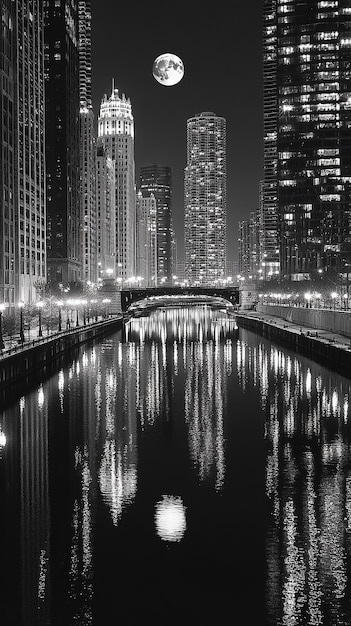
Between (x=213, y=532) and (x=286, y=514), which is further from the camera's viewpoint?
(x=286, y=514)

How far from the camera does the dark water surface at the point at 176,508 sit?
55.2 feet

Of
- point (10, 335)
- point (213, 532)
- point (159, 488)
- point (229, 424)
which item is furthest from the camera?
point (10, 335)

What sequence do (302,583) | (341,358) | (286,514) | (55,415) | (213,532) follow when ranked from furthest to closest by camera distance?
(341,358)
(55,415)
(286,514)
(213,532)
(302,583)

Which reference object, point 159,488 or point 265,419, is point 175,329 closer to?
point 265,419

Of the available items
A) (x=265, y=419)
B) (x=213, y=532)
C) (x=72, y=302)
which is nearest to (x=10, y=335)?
(x=265, y=419)

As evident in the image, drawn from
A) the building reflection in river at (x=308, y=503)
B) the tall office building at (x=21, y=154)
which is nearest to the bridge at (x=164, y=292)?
the tall office building at (x=21, y=154)

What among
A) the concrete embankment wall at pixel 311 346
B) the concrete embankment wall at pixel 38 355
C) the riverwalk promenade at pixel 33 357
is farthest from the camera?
the concrete embankment wall at pixel 311 346

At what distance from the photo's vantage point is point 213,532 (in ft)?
69.7

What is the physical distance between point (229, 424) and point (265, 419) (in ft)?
9.34

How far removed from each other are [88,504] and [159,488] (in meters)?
2.97

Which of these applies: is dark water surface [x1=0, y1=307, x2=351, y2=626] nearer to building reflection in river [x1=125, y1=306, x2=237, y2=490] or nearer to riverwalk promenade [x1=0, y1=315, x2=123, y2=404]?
building reflection in river [x1=125, y1=306, x2=237, y2=490]

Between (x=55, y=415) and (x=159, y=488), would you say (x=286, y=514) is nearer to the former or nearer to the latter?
(x=159, y=488)

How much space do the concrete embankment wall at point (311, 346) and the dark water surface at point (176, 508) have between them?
7593 mm

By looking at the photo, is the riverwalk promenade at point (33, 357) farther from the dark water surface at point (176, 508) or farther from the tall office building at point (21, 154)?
the tall office building at point (21, 154)
